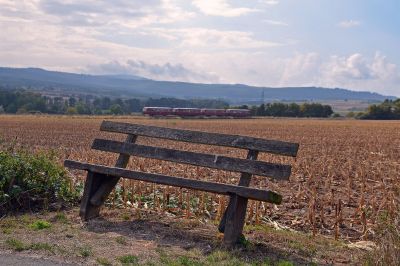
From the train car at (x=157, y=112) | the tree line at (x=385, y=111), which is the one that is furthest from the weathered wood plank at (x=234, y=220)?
the tree line at (x=385, y=111)

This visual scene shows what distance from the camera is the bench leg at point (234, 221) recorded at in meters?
6.88

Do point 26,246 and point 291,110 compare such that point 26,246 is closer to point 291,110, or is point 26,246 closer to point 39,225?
point 39,225

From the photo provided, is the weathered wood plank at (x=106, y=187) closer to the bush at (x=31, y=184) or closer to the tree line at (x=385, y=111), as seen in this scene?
the bush at (x=31, y=184)

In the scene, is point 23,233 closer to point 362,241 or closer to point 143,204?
point 143,204

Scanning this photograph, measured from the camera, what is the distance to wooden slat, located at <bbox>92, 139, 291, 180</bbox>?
7.02 metres

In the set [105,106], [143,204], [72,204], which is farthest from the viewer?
[105,106]

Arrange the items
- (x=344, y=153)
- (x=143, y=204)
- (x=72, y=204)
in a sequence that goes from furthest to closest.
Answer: (x=344, y=153) → (x=143, y=204) → (x=72, y=204)

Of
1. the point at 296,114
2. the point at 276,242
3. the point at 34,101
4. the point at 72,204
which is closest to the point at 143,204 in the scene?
the point at 72,204

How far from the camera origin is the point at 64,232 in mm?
7379

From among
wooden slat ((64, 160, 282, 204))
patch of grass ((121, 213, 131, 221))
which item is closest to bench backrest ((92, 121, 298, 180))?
wooden slat ((64, 160, 282, 204))

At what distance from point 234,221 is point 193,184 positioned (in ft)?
2.33

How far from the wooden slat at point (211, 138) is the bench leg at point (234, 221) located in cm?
73

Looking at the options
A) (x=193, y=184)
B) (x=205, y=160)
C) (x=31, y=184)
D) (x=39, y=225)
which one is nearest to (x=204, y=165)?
(x=205, y=160)

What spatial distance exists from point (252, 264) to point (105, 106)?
14492 cm
